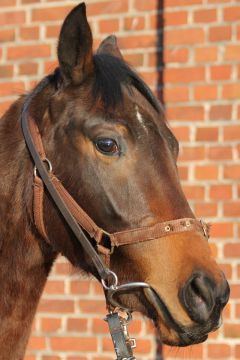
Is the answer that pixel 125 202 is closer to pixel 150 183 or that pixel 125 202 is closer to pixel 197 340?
pixel 150 183

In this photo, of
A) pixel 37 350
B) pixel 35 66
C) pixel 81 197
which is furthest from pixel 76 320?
pixel 81 197

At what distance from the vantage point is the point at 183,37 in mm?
3949

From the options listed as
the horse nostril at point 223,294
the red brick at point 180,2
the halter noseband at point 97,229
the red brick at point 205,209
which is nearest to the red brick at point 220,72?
the red brick at point 180,2

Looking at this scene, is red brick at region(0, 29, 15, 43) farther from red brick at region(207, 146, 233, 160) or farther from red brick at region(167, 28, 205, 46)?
red brick at region(207, 146, 233, 160)

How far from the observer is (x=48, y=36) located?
4.26 meters

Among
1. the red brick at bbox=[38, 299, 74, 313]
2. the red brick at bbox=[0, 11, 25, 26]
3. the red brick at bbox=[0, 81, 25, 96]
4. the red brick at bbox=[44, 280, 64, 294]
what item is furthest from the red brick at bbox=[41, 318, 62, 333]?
the red brick at bbox=[0, 11, 25, 26]

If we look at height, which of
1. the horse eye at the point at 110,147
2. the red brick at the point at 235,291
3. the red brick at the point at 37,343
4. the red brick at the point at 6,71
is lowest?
the red brick at the point at 37,343

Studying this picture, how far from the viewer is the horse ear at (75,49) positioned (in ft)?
7.66

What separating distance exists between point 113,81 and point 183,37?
65.2 inches

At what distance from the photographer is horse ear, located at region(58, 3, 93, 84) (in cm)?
233

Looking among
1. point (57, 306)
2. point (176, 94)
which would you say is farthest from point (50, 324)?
point (176, 94)

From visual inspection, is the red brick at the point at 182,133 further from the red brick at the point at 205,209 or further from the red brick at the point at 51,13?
the red brick at the point at 51,13

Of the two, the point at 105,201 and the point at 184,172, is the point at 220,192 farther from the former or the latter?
the point at 105,201

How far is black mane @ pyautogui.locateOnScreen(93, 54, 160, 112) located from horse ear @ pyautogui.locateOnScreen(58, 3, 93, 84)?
2.1 inches
